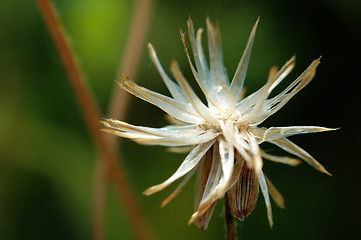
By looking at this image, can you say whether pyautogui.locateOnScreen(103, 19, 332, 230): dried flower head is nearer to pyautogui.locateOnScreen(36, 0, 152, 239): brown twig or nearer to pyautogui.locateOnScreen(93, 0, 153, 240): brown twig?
pyautogui.locateOnScreen(36, 0, 152, 239): brown twig

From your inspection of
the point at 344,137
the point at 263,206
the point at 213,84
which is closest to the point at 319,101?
the point at 344,137

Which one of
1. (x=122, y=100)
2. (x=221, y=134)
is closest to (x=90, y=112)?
(x=122, y=100)

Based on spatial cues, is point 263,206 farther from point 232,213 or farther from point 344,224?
point 232,213

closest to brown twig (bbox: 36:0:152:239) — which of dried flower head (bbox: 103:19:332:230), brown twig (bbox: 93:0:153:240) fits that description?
brown twig (bbox: 93:0:153:240)

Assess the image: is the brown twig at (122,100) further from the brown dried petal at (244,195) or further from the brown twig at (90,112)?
the brown dried petal at (244,195)

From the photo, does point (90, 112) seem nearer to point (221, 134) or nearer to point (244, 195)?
point (221, 134)
